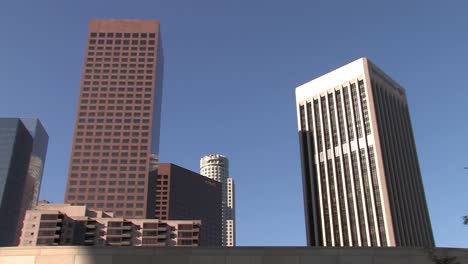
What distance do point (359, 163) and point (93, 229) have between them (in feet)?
329

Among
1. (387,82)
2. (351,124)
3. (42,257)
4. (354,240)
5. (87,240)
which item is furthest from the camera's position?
(87,240)

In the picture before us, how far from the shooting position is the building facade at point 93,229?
6329 inches

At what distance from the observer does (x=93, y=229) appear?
574 feet

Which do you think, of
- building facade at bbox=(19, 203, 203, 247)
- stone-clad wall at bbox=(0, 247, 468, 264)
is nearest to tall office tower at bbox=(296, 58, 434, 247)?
building facade at bbox=(19, 203, 203, 247)

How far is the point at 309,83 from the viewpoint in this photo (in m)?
161

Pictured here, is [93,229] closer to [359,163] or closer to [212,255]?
[359,163]

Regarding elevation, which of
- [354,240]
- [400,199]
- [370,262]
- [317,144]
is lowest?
[370,262]

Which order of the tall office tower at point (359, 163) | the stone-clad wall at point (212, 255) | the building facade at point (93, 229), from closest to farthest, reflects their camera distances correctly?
the stone-clad wall at point (212, 255) < the tall office tower at point (359, 163) < the building facade at point (93, 229)

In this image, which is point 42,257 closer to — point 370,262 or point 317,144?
point 370,262

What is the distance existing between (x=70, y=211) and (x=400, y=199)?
384ft

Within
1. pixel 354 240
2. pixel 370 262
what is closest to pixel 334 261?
pixel 370 262

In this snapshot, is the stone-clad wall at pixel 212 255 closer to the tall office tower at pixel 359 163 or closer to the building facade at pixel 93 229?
the tall office tower at pixel 359 163

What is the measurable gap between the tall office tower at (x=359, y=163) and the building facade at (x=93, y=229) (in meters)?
60.7

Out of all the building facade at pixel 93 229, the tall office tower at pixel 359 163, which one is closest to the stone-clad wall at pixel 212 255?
the tall office tower at pixel 359 163
